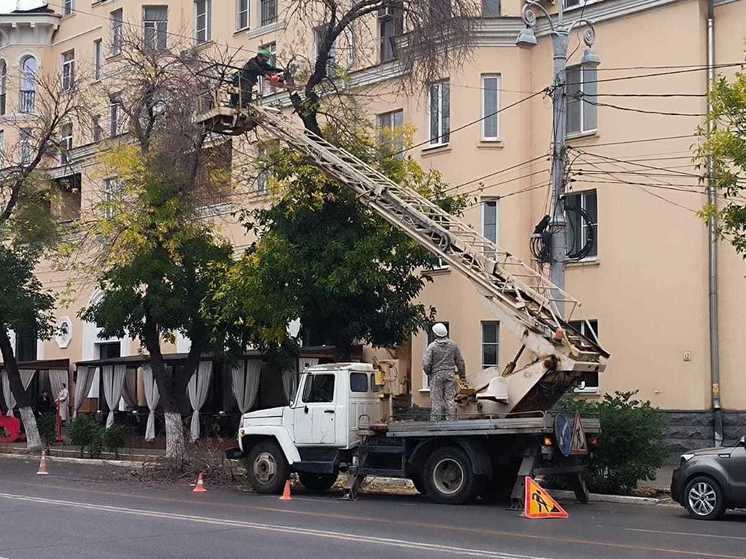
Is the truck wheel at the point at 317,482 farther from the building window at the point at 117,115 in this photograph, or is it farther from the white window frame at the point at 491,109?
the white window frame at the point at 491,109

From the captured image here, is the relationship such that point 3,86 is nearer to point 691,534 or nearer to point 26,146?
point 26,146

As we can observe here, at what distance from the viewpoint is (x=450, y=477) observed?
60.8 ft

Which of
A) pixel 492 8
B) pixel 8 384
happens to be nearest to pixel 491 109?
pixel 492 8

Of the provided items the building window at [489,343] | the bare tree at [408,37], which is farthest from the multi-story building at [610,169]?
the bare tree at [408,37]

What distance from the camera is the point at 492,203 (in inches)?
1198

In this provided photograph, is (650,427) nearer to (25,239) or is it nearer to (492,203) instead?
(492,203)

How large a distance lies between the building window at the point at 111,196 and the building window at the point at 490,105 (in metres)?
9.64

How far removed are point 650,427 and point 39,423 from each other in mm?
24078

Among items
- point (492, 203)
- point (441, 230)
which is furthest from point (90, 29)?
point (441, 230)

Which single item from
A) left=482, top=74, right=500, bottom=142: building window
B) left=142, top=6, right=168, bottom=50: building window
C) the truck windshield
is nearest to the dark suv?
the truck windshield

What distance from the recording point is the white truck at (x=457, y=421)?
17938mm

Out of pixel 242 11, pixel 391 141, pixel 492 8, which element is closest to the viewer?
pixel 391 141

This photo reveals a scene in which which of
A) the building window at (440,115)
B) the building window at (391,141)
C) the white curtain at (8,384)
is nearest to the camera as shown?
the building window at (391,141)

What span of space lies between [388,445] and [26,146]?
1927 centimetres
